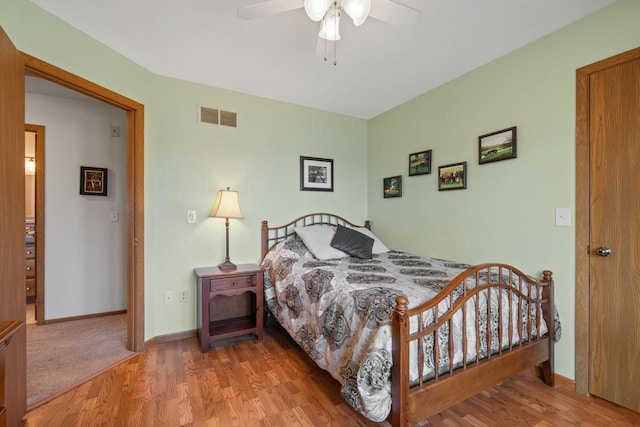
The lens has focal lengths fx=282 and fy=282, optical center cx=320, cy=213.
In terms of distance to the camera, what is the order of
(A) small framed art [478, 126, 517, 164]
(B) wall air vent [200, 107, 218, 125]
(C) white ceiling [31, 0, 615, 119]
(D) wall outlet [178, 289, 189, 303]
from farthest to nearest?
(B) wall air vent [200, 107, 218, 125] → (D) wall outlet [178, 289, 189, 303] → (A) small framed art [478, 126, 517, 164] → (C) white ceiling [31, 0, 615, 119]

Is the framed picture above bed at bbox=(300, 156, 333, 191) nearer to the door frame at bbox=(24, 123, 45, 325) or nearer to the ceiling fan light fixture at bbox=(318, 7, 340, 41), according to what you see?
the ceiling fan light fixture at bbox=(318, 7, 340, 41)

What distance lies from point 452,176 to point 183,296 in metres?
2.77

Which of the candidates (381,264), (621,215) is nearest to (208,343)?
(381,264)

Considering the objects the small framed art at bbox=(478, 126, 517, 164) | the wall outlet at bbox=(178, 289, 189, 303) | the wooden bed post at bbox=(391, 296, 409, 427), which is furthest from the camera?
the wall outlet at bbox=(178, 289, 189, 303)

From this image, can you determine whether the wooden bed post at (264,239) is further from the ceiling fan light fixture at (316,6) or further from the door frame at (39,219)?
the door frame at (39,219)

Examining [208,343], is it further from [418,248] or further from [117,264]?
[418,248]

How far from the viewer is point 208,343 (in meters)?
2.39

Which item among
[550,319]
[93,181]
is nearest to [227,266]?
[93,181]

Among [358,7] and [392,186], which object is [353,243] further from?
[358,7]

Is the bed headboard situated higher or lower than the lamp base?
higher

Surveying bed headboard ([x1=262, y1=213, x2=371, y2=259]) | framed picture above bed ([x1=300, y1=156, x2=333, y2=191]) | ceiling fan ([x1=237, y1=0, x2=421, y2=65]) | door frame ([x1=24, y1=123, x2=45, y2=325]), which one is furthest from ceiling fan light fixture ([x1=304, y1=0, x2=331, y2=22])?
door frame ([x1=24, y1=123, x2=45, y2=325])

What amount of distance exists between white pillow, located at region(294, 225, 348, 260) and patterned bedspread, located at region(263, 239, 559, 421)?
0.08 m

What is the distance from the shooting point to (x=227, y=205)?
263cm

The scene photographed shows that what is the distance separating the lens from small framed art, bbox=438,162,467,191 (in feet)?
8.33
